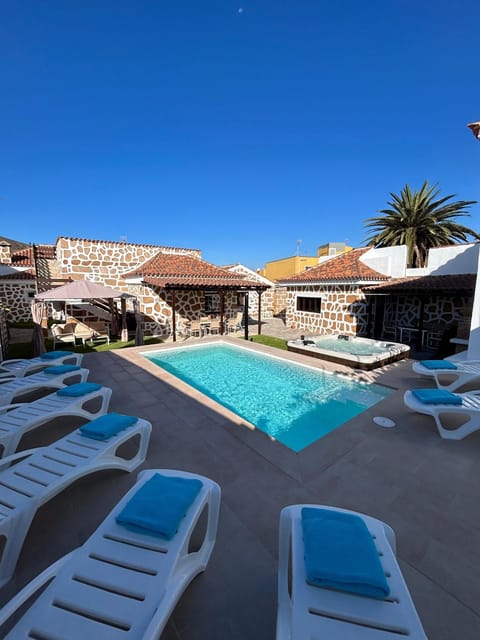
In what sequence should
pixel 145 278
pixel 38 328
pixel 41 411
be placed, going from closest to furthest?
1. pixel 41 411
2. pixel 38 328
3. pixel 145 278

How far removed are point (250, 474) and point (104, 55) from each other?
12.2 meters

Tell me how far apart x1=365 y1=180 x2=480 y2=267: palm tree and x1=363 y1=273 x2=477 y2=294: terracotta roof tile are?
31.0 ft

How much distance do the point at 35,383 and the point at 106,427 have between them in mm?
3061

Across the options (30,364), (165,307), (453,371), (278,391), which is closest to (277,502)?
(278,391)

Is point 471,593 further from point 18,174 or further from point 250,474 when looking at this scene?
point 18,174

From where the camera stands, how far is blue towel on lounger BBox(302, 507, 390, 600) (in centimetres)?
157

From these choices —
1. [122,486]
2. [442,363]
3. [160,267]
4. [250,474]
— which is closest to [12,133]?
[160,267]

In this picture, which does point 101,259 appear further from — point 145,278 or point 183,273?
point 183,273

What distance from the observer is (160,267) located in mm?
15547

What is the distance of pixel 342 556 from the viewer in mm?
1703

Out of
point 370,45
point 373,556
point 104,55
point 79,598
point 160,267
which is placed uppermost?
point 370,45

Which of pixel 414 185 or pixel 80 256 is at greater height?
pixel 414 185

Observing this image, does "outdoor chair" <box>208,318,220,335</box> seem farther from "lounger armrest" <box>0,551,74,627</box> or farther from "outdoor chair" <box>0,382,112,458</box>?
"lounger armrest" <box>0,551,74,627</box>

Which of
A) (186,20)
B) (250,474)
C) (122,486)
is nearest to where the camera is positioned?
(122,486)
